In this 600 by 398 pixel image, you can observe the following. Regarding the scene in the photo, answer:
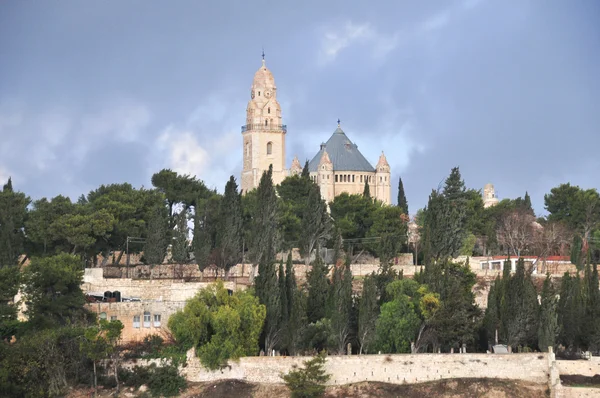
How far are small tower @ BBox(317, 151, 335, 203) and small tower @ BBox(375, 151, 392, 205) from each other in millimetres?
4245

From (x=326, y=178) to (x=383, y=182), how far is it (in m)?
5.31

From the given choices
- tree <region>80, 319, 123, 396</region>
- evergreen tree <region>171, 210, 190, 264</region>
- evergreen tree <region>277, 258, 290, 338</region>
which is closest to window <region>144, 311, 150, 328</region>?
tree <region>80, 319, 123, 396</region>

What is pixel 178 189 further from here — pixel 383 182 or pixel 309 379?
pixel 309 379

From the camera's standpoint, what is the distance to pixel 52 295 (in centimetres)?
6438

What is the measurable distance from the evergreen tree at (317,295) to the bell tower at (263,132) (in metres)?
43.8

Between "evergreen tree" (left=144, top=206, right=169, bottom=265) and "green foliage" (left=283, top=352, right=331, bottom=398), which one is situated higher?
"evergreen tree" (left=144, top=206, right=169, bottom=265)

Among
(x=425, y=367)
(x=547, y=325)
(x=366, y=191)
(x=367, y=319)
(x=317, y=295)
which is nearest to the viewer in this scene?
(x=425, y=367)

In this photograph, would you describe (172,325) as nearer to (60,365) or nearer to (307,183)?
(60,365)

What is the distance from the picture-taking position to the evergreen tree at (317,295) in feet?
211

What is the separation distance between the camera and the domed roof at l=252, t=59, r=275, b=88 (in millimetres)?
110062

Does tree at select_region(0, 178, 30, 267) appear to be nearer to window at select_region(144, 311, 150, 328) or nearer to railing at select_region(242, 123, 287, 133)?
window at select_region(144, 311, 150, 328)

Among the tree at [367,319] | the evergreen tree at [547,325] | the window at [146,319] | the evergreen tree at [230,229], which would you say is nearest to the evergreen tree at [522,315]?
the evergreen tree at [547,325]

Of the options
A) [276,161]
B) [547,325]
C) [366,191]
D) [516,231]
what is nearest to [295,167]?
[276,161]

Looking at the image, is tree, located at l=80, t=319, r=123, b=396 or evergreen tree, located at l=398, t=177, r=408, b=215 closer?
tree, located at l=80, t=319, r=123, b=396
